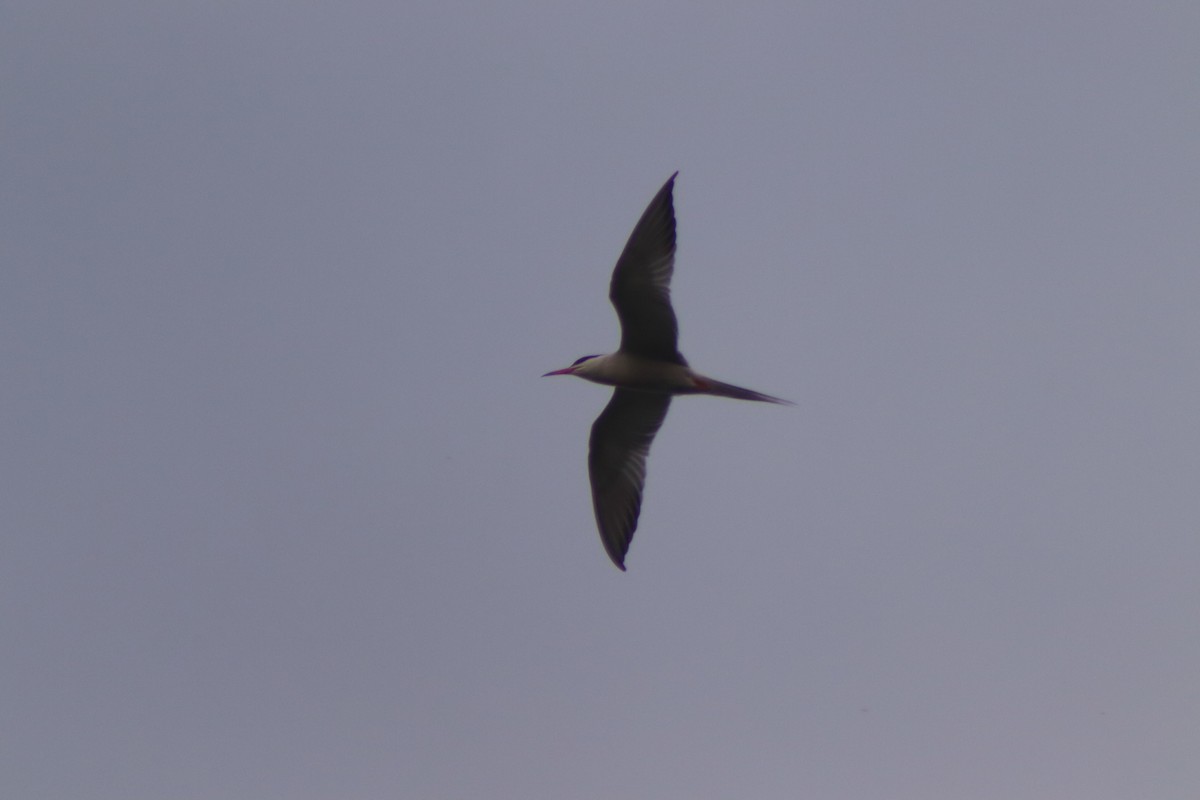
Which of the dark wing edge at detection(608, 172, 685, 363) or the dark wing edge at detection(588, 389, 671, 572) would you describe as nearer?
the dark wing edge at detection(608, 172, 685, 363)

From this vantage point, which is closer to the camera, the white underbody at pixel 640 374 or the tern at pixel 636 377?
the tern at pixel 636 377

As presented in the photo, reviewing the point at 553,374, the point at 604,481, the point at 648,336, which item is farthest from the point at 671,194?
the point at 604,481

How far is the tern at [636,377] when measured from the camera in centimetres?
1062

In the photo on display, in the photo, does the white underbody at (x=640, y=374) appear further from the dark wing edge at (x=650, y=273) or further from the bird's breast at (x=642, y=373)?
the dark wing edge at (x=650, y=273)

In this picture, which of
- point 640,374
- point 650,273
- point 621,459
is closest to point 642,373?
point 640,374

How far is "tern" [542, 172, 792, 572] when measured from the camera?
34.9ft

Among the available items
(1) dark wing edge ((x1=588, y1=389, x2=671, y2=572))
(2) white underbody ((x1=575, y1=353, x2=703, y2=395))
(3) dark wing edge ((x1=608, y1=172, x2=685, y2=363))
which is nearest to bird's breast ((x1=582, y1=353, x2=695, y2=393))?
(2) white underbody ((x1=575, y1=353, x2=703, y2=395))

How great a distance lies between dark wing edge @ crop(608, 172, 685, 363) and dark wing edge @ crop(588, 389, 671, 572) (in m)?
1.17

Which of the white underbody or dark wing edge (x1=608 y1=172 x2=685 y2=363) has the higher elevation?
dark wing edge (x1=608 y1=172 x2=685 y2=363)

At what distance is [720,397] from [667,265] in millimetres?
1388

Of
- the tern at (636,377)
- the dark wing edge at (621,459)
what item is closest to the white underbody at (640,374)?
the tern at (636,377)

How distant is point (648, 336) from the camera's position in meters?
11.0

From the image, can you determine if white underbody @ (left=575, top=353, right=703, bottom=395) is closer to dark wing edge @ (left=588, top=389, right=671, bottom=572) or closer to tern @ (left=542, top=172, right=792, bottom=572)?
tern @ (left=542, top=172, right=792, bottom=572)

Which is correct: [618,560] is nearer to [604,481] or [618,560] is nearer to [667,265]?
[604,481]
